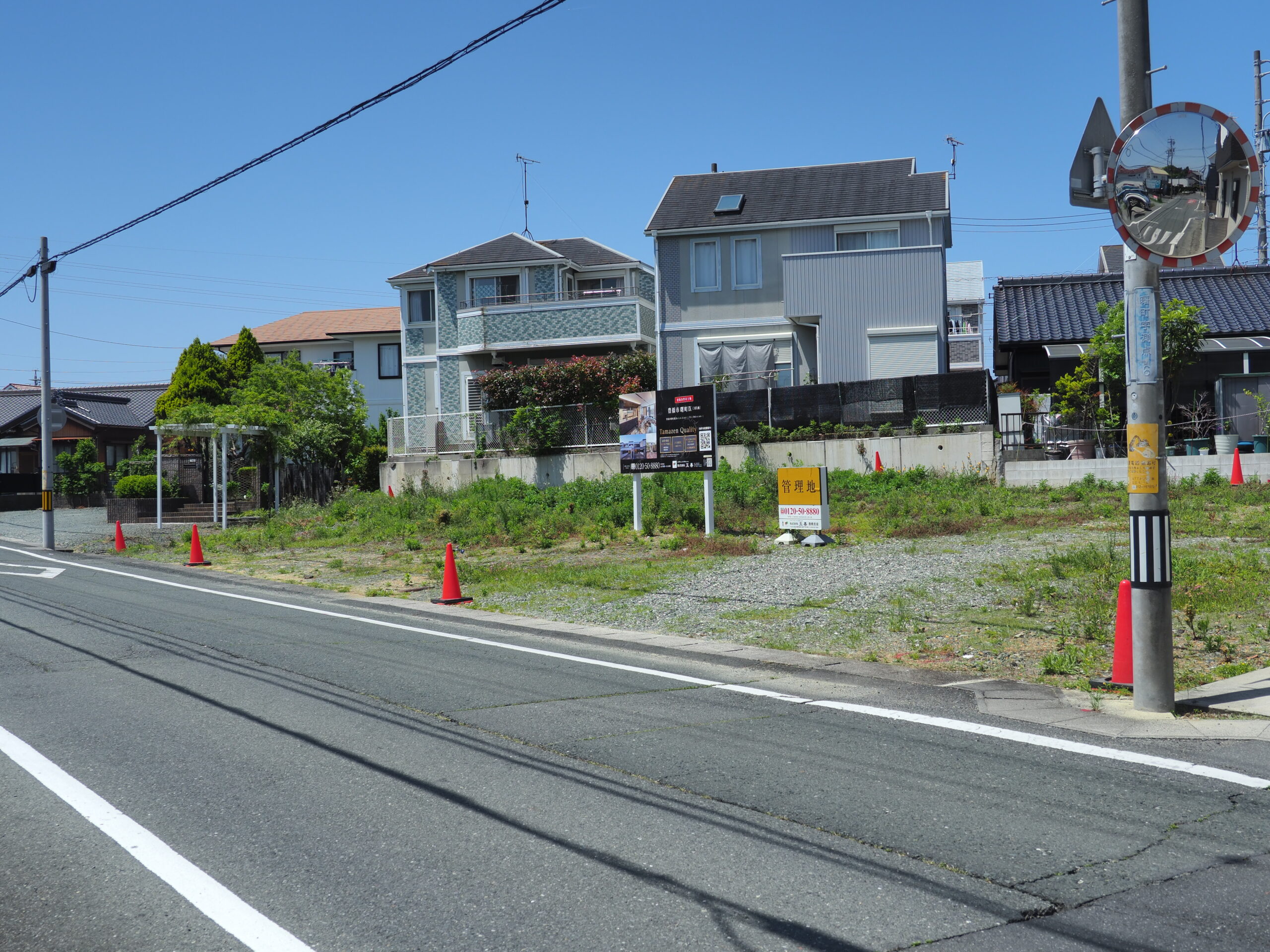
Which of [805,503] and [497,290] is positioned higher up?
[497,290]

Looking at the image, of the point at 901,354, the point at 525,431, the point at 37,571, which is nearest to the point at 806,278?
the point at 901,354

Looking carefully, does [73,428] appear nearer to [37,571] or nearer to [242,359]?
[242,359]

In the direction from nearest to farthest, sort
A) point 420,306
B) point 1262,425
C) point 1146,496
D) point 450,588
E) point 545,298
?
point 1146,496 < point 450,588 < point 1262,425 < point 545,298 < point 420,306

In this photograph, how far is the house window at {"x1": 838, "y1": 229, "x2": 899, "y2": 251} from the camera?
30594mm

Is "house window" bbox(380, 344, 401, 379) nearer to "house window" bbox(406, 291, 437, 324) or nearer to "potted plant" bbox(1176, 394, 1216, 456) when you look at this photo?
"house window" bbox(406, 291, 437, 324)

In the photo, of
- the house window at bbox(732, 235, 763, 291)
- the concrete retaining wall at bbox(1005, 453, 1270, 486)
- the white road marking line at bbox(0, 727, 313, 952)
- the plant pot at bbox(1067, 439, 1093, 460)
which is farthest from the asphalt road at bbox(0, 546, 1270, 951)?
the house window at bbox(732, 235, 763, 291)

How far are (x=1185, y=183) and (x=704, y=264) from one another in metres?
25.4

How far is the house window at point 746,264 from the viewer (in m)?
31.4

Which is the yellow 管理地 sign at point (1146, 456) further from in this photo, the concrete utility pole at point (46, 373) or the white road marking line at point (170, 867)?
the concrete utility pole at point (46, 373)

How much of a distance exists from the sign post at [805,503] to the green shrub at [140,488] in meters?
24.3

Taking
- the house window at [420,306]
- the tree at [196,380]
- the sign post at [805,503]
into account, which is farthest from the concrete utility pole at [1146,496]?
the tree at [196,380]

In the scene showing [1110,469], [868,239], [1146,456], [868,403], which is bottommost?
[1110,469]

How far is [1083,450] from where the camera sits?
23609 millimetres

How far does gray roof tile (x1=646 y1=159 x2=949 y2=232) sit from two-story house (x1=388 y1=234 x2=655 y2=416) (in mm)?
3858
